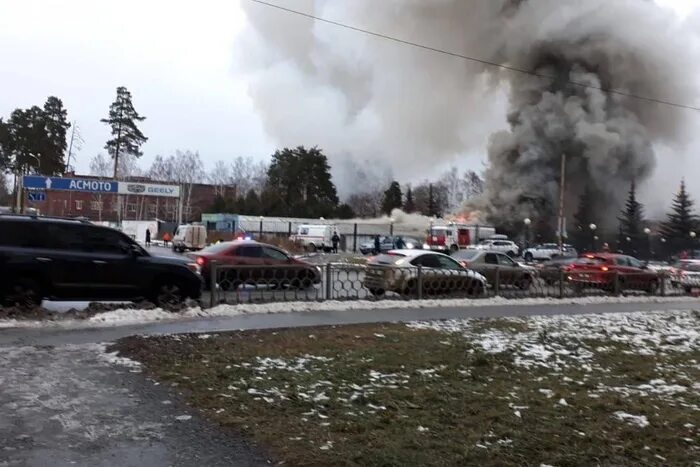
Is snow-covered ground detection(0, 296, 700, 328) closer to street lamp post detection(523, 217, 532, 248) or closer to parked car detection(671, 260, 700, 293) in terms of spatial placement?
parked car detection(671, 260, 700, 293)

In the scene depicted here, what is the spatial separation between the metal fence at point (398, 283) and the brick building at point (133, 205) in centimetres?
6506

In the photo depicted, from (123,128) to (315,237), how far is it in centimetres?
3491

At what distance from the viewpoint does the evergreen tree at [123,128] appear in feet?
247

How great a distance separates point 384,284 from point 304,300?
3189 mm

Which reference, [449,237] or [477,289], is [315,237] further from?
[477,289]

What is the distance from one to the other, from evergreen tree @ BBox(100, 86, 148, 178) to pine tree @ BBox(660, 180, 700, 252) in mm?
64286

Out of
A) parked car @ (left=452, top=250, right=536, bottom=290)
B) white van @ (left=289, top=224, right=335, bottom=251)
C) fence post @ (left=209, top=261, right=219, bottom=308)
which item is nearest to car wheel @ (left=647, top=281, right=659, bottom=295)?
parked car @ (left=452, top=250, right=536, bottom=290)

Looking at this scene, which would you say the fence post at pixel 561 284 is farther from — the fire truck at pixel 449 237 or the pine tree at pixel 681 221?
the pine tree at pixel 681 221

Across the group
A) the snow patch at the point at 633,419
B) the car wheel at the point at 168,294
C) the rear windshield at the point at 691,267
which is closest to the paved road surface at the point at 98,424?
the snow patch at the point at 633,419

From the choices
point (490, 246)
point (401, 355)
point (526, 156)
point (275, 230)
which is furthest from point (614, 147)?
point (401, 355)

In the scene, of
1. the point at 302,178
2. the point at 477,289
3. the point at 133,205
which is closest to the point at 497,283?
the point at 477,289

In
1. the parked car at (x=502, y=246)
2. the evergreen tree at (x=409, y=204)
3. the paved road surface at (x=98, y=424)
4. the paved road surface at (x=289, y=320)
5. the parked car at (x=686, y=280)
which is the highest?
the evergreen tree at (x=409, y=204)

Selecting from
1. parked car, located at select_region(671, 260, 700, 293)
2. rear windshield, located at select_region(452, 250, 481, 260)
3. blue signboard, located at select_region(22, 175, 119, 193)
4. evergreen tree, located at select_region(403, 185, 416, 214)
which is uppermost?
evergreen tree, located at select_region(403, 185, 416, 214)

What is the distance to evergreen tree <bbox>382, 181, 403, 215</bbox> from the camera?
104m
